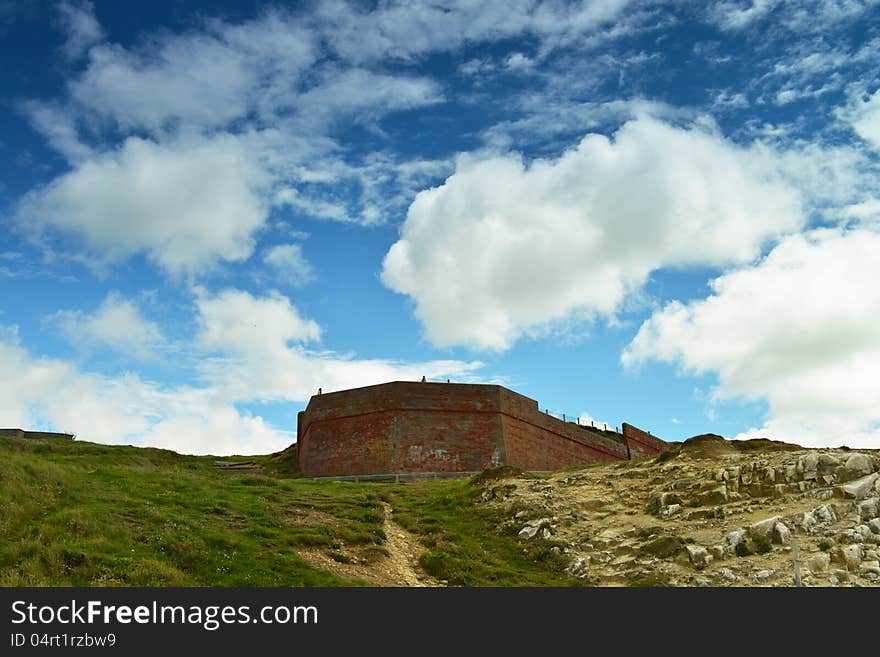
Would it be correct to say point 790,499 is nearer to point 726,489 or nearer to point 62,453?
point 726,489

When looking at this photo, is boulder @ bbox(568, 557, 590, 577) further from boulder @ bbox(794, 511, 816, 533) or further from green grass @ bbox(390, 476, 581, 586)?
boulder @ bbox(794, 511, 816, 533)

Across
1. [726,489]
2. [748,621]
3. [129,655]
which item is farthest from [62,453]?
[748,621]

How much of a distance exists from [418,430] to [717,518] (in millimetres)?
18920

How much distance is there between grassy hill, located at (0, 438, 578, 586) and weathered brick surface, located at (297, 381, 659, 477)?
9093 millimetres

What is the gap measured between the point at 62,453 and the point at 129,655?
22271mm

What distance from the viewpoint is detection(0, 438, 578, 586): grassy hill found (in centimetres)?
1249

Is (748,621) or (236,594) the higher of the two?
(236,594)

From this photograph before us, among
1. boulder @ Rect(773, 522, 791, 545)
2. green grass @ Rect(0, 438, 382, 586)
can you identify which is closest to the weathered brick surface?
green grass @ Rect(0, 438, 382, 586)

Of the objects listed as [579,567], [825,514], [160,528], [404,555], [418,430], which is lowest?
[579,567]

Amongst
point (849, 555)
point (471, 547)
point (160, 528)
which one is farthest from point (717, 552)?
point (160, 528)

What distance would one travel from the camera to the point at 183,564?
13.3m

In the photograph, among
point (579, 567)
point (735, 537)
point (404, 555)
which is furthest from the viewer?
point (404, 555)

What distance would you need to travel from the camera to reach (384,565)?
16.2 meters

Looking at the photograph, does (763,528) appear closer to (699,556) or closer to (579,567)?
(699,556)
